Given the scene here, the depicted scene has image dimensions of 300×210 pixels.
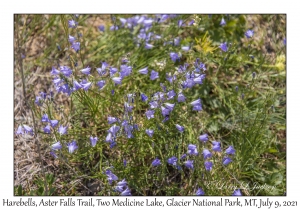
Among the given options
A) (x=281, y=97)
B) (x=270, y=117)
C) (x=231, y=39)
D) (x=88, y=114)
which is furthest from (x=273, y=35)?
(x=88, y=114)

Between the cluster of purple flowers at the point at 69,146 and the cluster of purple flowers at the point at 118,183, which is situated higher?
the cluster of purple flowers at the point at 69,146

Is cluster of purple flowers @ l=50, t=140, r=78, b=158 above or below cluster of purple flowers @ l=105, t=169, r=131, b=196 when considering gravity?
above

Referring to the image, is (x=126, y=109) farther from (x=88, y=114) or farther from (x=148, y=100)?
A: (x=88, y=114)

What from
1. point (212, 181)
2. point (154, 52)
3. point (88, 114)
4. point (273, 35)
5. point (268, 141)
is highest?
point (273, 35)

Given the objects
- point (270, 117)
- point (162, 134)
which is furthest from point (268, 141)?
Answer: point (162, 134)

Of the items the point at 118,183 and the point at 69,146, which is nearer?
the point at 118,183

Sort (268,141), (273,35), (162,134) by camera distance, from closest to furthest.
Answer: (162,134) → (268,141) → (273,35)

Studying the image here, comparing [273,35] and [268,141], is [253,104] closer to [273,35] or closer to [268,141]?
[268,141]

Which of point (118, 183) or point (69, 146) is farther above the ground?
point (69, 146)

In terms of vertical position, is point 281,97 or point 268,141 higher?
point 281,97

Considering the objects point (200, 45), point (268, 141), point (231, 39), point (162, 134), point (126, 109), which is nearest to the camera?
point (126, 109)
